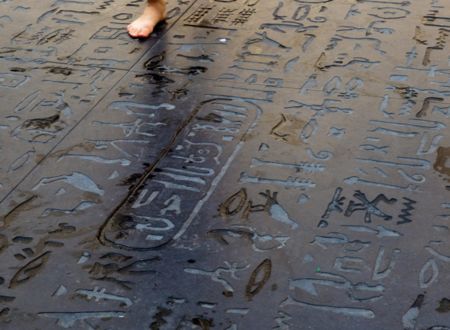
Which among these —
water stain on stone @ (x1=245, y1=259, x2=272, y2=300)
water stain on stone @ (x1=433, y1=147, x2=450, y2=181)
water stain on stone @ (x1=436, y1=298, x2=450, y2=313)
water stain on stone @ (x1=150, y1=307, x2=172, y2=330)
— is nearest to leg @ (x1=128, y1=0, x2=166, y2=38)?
water stain on stone @ (x1=433, y1=147, x2=450, y2=181)

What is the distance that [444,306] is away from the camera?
2.45 m

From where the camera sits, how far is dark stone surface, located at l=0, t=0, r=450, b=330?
2.53 meters

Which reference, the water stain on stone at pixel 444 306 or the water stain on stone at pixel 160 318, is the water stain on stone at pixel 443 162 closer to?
the water stain on stone at pixel 444 306

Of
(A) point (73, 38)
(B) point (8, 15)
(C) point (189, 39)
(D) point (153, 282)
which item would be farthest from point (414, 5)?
(D) point (153, 282)

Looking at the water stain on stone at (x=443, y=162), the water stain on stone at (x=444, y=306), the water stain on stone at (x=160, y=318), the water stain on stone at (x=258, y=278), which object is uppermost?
the water stain on stone at (x=160, y=318)

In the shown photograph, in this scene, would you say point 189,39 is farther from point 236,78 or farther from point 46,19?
point 46,19

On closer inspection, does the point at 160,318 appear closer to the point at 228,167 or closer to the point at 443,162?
the point at 228,167

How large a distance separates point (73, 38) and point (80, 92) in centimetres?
55

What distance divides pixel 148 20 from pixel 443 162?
5.46ft

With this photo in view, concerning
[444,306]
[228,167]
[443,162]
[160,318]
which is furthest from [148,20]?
[444,306]

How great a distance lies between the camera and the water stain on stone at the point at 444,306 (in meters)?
2.44

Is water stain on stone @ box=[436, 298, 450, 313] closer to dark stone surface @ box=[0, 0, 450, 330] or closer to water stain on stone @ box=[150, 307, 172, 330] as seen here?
dark stone surface @ box=[0, 0, 450, 330]

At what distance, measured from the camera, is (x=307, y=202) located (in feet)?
9.59

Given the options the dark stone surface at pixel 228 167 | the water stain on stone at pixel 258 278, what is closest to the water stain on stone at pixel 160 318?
the dark stone surface at pixel 228 167
